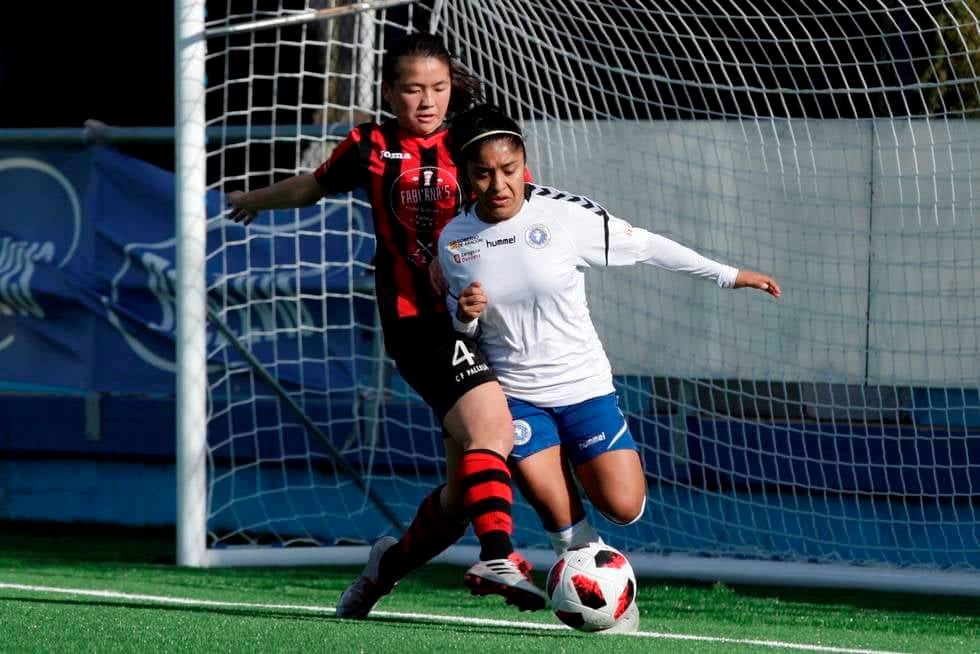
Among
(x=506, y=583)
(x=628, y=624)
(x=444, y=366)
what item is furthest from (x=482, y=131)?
(x=628, y=624)

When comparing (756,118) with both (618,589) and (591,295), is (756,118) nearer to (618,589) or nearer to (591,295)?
(591,295)

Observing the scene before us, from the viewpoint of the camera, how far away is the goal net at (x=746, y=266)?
7305mm

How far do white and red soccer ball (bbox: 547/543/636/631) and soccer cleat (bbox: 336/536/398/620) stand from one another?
94 cm

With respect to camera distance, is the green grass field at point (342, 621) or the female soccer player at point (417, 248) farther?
the female soccer player at point (417, 248)

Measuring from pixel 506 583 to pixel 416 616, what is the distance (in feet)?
5.40

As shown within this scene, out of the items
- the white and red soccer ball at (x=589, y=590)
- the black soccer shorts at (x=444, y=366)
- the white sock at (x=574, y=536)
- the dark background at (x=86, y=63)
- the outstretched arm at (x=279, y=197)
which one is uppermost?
the dark background at (x=86, y=63)

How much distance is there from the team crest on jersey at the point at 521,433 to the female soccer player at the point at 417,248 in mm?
88

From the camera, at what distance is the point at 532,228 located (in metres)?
5.21

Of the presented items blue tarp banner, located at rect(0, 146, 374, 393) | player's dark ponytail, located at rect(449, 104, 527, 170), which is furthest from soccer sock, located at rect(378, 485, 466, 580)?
blue tarp banner, located at rect(0, 146, 374, 393)

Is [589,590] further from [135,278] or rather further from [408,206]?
[135,278]

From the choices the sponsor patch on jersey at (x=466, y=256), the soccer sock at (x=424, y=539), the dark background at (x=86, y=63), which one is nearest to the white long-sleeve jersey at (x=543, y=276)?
the sponsor patch on jersey at (x=466, y=256)

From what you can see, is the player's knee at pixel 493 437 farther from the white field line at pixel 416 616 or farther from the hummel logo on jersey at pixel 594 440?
the white field line at pixel 416 616

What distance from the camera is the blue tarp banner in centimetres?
877

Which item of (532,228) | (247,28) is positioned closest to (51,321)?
(247,28)
